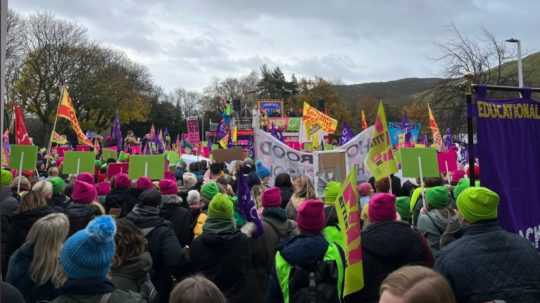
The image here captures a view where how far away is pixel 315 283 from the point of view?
383 cm

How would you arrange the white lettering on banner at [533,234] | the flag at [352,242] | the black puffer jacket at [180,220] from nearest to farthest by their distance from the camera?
the flag at [352,242] → the white lettering on banner at [533,234] → the black puffer jacket at [180,220]

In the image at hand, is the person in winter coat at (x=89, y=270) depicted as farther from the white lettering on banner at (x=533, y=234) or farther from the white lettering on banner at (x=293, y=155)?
the white lettering on banner at (x=293, y=155)

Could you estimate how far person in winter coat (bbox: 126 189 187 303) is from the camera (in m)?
4.74

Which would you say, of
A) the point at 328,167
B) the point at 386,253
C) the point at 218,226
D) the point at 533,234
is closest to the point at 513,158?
the point at 533,234

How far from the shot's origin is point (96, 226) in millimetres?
3031

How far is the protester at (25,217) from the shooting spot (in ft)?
17.3

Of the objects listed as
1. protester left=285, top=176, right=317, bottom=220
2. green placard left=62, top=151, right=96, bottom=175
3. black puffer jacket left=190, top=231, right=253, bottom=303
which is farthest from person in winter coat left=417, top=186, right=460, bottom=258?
green placard left=62, top=151, right=96, bottom=175

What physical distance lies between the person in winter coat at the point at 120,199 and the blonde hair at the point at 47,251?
315 cm

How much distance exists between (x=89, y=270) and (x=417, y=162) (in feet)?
18.7

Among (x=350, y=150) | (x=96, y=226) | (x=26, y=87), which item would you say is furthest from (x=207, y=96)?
(x=96, y=226)

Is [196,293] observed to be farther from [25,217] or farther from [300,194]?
[300,194]

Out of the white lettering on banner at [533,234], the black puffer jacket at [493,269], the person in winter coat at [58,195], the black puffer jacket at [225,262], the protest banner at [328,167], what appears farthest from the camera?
the protest banner at [328,167]

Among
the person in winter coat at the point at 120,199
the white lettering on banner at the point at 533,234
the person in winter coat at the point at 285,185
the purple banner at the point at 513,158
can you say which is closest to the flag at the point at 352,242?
the purple banner at the point at 513,158

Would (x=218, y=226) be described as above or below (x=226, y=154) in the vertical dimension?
below
